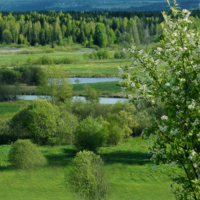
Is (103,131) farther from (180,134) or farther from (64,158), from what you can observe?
(180,134)

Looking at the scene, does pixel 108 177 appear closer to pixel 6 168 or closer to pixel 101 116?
pixel 6 168

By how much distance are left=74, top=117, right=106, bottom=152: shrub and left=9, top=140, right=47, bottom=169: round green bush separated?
19.3 feet

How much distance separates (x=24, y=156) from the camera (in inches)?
1314

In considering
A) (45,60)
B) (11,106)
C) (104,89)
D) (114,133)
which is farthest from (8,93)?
(45,60)

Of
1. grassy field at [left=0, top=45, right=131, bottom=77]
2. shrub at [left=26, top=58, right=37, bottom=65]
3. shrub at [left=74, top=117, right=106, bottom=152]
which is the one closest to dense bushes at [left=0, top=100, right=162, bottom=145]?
shrub at [left=74, top=117, right=106, bottom=152]

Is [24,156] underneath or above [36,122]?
underneath

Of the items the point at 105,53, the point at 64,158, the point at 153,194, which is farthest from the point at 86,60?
the point at 153,194

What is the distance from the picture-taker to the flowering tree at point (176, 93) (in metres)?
4.66

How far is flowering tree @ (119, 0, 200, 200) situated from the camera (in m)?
4.66

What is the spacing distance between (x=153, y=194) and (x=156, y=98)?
2285cm

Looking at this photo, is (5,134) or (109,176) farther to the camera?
(5,134)

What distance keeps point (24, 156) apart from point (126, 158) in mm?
11431

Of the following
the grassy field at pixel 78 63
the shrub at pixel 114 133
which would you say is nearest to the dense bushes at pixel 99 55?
the grassy field at pixel 78 63

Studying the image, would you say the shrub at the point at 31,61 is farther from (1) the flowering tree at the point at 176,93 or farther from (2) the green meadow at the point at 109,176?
(1) the flowering tree at the point at 176,93
